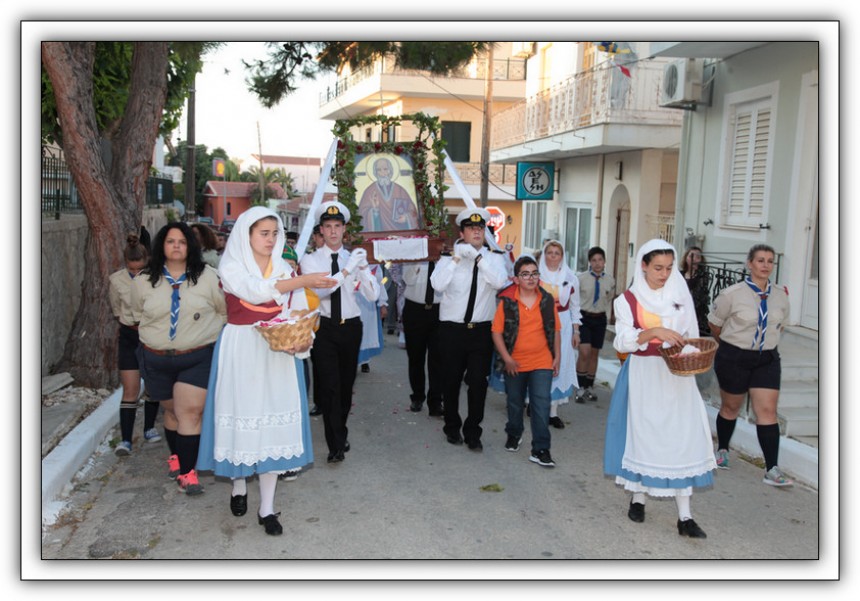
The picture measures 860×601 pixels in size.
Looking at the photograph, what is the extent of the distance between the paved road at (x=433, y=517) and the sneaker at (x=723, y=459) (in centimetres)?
13

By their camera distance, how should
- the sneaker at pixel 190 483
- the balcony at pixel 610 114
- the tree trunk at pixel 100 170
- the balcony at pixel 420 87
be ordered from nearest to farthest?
the sneaker at pixel 190 483, the tree trunk at pixel 100 170, the balcony at pixel 610 114, the balcony at pixel 420 87

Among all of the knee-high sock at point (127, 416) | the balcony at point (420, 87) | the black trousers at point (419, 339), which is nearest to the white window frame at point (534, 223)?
the balcony at point (420, 87)

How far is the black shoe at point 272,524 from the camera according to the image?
17.7ft

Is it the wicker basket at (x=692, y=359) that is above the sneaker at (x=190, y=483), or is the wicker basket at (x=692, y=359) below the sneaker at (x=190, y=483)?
above

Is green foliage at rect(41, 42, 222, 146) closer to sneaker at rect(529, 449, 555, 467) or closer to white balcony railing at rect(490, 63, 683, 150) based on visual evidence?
white balcony railing at rect(490, 63, 683, 150)

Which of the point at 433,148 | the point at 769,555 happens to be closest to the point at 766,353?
the point at 769,555

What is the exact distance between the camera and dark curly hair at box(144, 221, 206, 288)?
596 cm

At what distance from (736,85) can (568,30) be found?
7.22m

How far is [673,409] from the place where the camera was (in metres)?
5.50

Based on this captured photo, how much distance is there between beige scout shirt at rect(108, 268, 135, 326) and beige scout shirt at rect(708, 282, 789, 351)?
189 inches

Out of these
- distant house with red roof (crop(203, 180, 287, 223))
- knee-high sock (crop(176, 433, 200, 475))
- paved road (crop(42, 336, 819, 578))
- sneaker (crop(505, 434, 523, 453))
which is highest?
distant house with red roof (crop(203, 180, 287, 223))

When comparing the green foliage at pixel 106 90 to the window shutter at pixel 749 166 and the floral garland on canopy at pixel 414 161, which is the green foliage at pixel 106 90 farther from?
the window shutter at pixel 749 166

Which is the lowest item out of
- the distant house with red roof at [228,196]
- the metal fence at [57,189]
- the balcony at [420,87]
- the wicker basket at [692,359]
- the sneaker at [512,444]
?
the sneaker at [512,444]

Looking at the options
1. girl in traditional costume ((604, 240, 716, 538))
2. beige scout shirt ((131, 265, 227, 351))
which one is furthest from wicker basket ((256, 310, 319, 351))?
girl in traditional costume ((604, 240, 716, 538))
